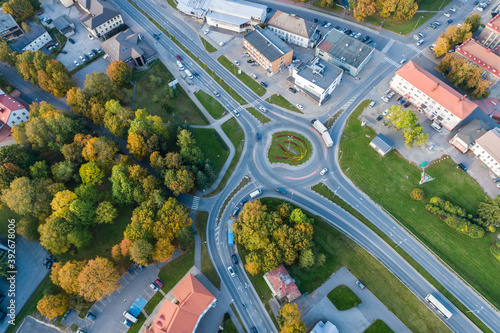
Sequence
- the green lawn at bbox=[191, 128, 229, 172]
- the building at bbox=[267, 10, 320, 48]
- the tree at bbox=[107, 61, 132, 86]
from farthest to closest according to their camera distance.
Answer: the building at bbox=[267, 10, 320, 48]
the tree at bbox=[107, 61, 132, 86]
the green lawn at bbox=[191, 128, 229, 172]

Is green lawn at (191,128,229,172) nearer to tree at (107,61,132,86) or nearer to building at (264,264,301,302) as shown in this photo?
tree at (107,61,132,86)

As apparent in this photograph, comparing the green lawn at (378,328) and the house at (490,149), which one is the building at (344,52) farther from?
the green lawn at (378,328)

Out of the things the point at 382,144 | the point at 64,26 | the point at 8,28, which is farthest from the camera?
the point at 64,26

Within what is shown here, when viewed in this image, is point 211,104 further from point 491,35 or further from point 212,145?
point 491,35

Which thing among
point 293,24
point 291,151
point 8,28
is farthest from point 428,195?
point 8,28

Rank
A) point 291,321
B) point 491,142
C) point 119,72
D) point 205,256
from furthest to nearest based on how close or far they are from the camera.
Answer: point 119,72
point 491,142
point 205,256
point 291,321

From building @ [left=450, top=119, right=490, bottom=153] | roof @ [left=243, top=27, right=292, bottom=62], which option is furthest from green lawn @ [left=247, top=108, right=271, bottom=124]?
building @ [left=450, top=119, right=490, bottom=153]

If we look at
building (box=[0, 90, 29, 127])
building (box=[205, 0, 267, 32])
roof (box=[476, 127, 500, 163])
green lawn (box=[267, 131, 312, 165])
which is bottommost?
green lawn (box=[267, 131, 312, 165])

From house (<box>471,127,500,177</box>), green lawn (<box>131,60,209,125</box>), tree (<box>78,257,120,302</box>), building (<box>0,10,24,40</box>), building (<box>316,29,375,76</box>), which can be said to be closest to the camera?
tree (<box>78,257,120,302</box>)
